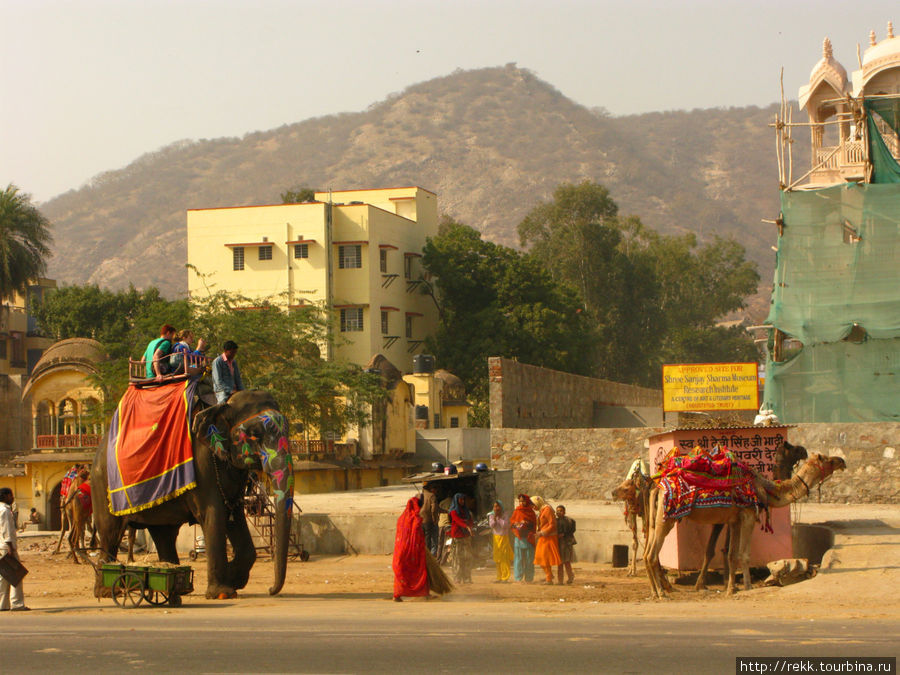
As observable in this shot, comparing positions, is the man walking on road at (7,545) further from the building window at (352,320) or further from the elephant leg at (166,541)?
the building window at (352,320)

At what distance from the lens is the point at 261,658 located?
1066 centimetres

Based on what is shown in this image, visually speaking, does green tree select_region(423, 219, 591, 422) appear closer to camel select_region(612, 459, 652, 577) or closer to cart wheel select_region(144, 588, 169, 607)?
camel select_region(612, 459, 652, 577)

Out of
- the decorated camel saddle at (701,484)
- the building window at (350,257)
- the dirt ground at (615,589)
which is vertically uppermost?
the building window at (350,257)

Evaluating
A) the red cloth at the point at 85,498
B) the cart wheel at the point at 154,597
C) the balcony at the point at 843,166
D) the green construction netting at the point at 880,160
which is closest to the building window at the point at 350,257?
the balcony at the point at 843,166

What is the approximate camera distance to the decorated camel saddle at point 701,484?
1580 centimetres

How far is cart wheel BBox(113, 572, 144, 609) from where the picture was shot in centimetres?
1545

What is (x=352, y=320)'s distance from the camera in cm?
7200

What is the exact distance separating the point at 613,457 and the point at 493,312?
157ft

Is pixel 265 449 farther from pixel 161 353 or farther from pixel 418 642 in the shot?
pixel 418 642

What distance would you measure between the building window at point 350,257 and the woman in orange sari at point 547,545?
2118 inches

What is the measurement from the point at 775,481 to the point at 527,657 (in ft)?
25.1

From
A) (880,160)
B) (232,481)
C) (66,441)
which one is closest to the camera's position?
(232,481)

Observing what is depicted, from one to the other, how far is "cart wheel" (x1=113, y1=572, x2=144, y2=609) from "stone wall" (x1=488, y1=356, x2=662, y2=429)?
12.4 metres

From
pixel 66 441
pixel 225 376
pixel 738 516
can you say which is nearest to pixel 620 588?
pixel 738 516
